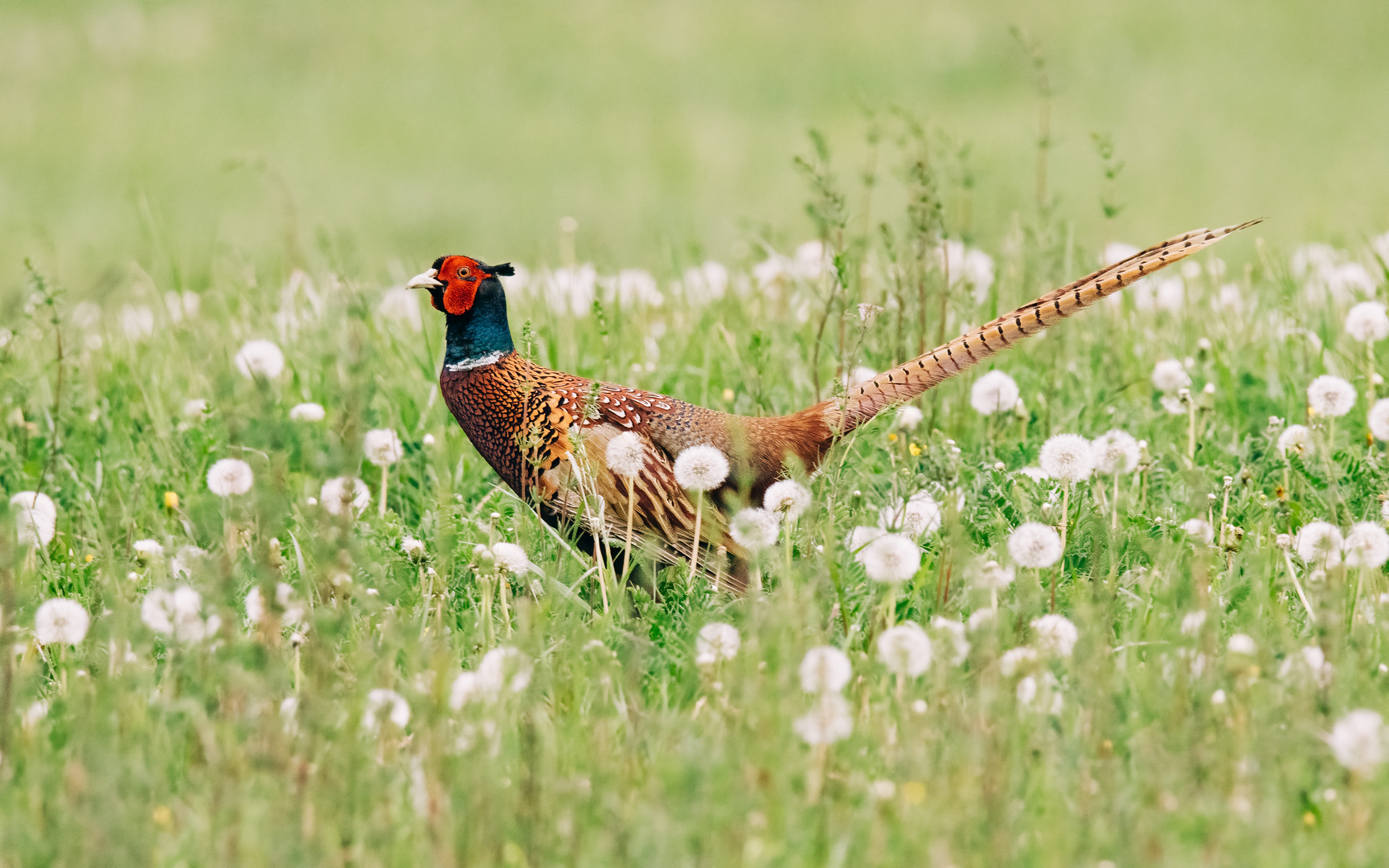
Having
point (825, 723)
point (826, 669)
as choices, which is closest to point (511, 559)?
point (826, 669)

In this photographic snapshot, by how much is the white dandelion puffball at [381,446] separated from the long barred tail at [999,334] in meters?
1.30

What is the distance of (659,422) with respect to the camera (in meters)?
4.21

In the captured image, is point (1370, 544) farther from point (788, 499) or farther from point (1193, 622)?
point (788, 499)

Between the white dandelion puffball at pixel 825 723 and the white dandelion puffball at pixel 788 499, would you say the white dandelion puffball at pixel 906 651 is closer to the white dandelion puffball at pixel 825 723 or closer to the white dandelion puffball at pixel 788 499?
the white dandelion puffball at pixel 825 723

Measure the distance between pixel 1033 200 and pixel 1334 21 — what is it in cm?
781

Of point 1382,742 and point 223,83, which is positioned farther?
point 223,83

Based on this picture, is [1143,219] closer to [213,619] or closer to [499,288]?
[499,288]

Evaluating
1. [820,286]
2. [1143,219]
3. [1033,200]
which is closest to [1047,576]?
[820,286]

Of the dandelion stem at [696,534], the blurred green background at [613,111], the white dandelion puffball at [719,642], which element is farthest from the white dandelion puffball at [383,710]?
the blurred green background at [613,111]

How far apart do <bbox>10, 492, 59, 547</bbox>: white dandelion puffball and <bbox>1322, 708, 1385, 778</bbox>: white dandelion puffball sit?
122 inches

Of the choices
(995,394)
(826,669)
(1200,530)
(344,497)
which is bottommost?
(826,669)

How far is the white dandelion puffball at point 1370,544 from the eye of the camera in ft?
11.4

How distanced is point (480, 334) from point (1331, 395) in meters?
2.40

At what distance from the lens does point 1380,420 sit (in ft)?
13.7
